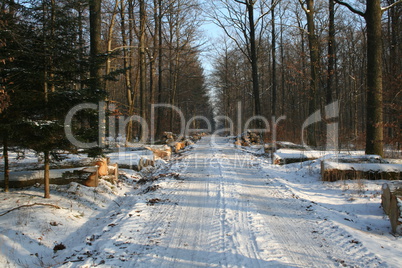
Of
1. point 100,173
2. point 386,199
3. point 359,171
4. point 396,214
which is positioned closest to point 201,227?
point 396,214

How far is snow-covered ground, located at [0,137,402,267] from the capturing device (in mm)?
3832

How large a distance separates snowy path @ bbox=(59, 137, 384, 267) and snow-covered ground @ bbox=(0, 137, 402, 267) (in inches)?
0.6

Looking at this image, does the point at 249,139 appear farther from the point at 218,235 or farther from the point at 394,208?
the point at 218,235

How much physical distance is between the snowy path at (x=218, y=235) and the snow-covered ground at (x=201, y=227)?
2 cm

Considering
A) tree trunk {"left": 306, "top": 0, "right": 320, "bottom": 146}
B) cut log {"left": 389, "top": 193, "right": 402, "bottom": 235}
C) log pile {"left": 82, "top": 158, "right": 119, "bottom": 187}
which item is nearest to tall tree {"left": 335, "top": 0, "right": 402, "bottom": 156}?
cut log {"left": 389, "top": 193, "right": 402, "bottom": 235}

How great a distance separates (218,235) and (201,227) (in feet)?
1.58

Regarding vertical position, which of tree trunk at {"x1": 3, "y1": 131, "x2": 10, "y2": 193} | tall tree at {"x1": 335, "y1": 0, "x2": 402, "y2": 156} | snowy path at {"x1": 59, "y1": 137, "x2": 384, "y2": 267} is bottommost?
snowy path at {"x1": 59, "y1": 137, "x2": 384, "y2": 267}

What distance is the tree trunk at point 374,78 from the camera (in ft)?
30.2

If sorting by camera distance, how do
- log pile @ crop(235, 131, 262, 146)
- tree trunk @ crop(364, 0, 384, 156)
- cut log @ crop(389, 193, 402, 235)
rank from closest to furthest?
1. cut log @ crop(389, 193, 402, 235)
2. tree trunk @ crop(364, 0, 384, 156)
3. log pile @ crop(235, 131, 262, 146)

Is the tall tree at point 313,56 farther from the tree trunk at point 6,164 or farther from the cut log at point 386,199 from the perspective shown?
the tree trunk at point 6,164

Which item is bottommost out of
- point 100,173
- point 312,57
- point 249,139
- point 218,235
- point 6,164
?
point 218,235

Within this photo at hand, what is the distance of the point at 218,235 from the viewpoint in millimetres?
4559

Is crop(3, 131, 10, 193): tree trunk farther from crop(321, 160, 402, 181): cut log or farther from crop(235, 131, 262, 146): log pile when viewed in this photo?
crop(235, 131, 262, 146): log pile

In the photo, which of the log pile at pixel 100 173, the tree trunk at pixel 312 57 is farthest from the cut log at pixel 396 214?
the tree trunk at pixel 312 57
